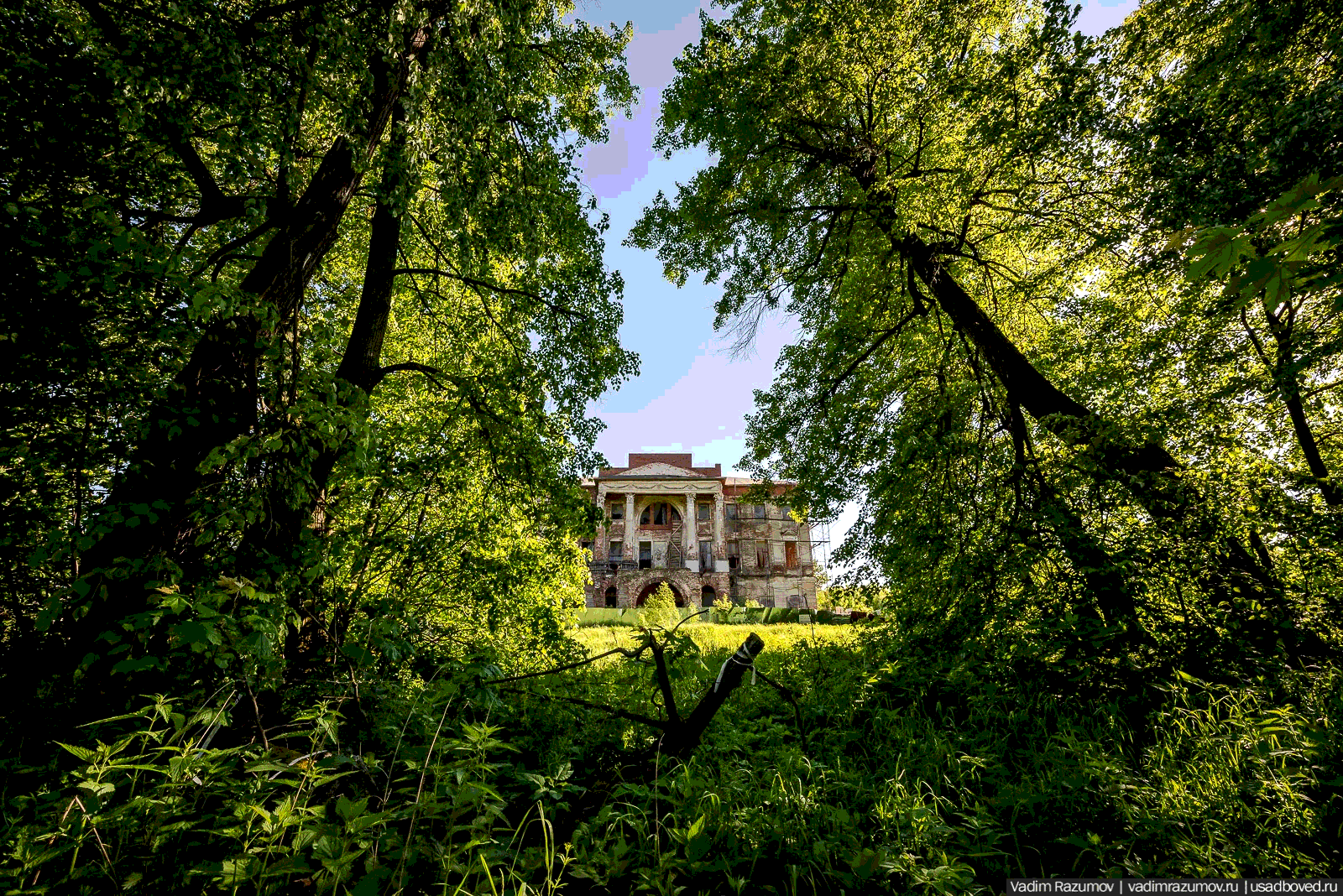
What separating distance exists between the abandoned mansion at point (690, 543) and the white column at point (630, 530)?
0.20 feet

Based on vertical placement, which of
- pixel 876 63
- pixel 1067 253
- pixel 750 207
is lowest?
pixel 1067 253

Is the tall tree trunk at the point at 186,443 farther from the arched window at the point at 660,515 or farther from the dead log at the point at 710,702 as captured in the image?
the arched window at the point at 660,515

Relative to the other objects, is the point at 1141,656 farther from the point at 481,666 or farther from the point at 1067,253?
the point at 1067,253

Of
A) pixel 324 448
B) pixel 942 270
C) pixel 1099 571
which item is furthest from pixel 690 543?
pixel 324 448

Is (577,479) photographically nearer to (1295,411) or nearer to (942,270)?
(942,270)

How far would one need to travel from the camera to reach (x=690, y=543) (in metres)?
36.4

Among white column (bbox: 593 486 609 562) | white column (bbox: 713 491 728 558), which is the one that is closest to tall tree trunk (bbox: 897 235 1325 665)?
white column (bbox: 593 486 609 562)

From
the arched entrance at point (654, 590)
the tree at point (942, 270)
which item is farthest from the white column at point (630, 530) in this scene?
the tree at point (942, 270)

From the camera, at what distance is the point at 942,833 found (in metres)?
2.13

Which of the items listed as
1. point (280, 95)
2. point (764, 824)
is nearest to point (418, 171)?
point (280, 95)

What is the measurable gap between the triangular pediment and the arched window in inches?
89.4

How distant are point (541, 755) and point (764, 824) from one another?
59.6 inches

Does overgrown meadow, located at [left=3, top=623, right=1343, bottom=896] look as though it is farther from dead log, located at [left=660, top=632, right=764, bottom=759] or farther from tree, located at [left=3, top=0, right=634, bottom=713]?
tree, located at [left=3, top=0, right=634, bottom=713]

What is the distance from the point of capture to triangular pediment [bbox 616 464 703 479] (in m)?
37.7
